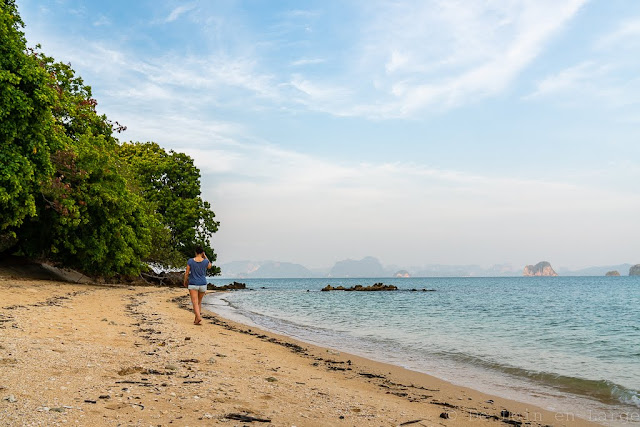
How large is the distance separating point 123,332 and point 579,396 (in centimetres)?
1026

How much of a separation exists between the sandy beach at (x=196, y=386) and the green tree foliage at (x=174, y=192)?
3721 centimetres

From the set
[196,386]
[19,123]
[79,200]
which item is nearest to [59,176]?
[79,200]

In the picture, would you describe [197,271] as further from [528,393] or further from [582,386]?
[582,386]

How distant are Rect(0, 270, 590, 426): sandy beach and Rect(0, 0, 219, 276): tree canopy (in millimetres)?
9257

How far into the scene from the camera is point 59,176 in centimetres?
2433

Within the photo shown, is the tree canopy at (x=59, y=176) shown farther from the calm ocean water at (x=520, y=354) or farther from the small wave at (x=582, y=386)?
the small wave at (x=582, y=386)

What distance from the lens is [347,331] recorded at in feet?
64.7

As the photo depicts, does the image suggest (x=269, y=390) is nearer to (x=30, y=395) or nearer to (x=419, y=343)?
(x=30, y=395)

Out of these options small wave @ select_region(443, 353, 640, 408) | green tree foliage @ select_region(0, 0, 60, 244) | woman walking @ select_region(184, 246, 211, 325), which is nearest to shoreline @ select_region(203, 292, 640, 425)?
small wave @ select_region(443, 353, 640, 408)

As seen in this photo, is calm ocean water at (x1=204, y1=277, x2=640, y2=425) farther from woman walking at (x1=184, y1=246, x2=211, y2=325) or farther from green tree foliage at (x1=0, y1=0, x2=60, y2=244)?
green tree foliage at (x1=0, y1=0, x2=60, y2=244)

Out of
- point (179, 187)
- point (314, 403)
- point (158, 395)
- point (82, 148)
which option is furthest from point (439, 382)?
point (179, 187)

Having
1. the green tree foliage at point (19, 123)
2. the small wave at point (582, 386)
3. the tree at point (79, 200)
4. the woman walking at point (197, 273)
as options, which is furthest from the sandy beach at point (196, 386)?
the tree at point (79, 200)

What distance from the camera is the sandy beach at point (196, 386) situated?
15.9 ft

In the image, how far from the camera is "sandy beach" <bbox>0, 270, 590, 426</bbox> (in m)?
4.84
